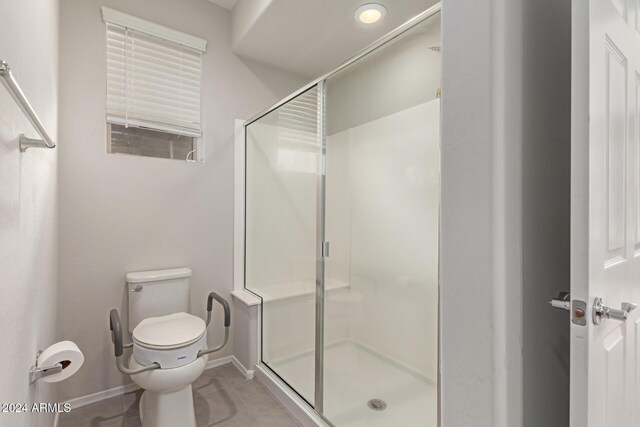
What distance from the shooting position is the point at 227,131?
238 cm

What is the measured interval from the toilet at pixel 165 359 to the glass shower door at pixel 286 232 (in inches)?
22.0

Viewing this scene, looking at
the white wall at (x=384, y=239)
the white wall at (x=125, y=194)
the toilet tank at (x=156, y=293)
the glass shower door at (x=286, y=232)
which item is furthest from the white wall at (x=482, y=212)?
the white wall at (x=125, y=194)

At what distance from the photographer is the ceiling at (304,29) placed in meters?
1.89

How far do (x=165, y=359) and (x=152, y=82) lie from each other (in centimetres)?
171

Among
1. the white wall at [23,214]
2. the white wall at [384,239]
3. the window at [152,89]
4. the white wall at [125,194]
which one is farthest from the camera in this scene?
the window at [152,89]

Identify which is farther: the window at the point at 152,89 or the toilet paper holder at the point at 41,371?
the window at the point at 152,89

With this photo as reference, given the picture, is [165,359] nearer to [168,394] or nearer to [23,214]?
[168,394]

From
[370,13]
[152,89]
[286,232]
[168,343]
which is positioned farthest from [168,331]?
[370,13]

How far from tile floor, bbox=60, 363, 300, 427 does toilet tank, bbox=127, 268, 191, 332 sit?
0.46 meters

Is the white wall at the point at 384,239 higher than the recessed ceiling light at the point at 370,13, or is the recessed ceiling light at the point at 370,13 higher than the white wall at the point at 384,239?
the recessed ceiling light at the point at 370,13

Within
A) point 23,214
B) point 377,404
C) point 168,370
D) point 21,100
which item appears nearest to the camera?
point 21,100

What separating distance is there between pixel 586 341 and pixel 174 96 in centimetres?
242

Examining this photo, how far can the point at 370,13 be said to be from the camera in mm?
1936

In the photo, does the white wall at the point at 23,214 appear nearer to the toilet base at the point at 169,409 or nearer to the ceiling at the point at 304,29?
the toilet base at the point at 169,409
